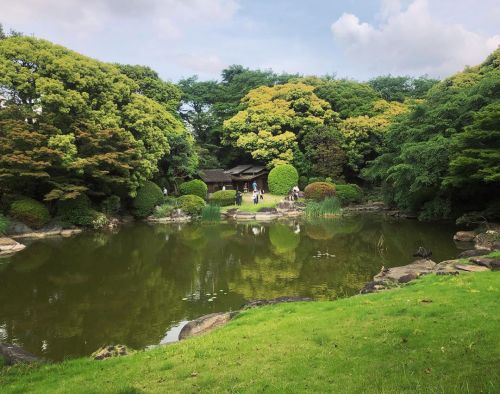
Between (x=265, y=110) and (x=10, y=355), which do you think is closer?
(x=10, y=355)

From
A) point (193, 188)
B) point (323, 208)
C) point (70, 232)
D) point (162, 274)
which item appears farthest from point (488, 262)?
point (193, 188)

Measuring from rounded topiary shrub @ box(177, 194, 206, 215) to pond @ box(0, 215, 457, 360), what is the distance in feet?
21.0

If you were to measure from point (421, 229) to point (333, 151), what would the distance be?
17829 millimetres

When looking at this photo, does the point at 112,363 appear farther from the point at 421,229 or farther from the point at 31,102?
the point at 31,102

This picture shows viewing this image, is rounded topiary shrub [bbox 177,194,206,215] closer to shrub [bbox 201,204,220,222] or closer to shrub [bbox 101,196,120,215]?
shrub [bbox 201,204,220,222]

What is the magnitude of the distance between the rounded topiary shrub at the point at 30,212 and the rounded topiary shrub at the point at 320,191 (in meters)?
20.7

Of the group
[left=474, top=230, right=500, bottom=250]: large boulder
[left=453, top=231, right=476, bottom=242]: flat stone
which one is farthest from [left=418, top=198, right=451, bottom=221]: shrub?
[left=474, top=230, right=500, bottom=250]: large boulder

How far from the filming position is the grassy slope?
4.21 m

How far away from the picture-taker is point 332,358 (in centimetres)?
504

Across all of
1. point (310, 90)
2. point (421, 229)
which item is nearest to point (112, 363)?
point (421, 229)

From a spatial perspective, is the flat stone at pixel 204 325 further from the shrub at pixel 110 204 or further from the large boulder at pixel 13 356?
the shrub at pixel 110 204

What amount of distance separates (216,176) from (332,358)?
1483 inches

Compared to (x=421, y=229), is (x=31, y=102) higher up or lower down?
higher up

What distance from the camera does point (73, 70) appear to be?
26234 mm
